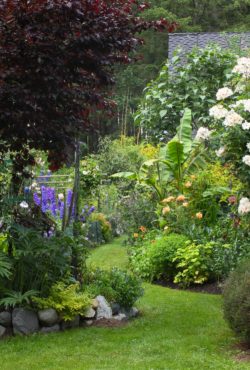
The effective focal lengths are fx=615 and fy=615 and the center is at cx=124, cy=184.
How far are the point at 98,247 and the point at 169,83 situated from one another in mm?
3987

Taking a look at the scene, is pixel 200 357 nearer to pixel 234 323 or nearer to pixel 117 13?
pixel 234 323

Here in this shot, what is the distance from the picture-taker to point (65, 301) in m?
6.66

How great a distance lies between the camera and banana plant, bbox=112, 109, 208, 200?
1145 cm

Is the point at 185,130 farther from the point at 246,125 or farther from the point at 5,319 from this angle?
the point at 5,319

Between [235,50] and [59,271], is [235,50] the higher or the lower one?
the higher one

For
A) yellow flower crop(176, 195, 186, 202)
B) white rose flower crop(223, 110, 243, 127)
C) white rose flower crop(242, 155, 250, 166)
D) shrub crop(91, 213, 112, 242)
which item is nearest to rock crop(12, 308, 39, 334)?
white rose flower crop(242, 155, 250, 166)

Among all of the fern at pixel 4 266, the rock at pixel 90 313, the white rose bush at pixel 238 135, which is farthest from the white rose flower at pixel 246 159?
the fern at pixel 4 266

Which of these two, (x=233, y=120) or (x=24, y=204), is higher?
(x=233, y=120)

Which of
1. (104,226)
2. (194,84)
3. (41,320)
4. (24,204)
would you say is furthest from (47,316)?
(104,226)

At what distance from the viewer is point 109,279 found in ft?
25.0

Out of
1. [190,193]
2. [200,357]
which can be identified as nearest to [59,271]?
[200,357]

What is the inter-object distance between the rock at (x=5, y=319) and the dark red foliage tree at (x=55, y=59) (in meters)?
1.78

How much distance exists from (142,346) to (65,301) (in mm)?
1083

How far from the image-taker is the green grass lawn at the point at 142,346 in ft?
17.9
